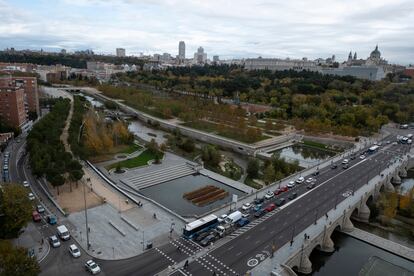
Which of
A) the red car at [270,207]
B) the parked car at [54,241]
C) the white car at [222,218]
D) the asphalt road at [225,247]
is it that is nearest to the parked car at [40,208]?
the asphalt road at [225,247]

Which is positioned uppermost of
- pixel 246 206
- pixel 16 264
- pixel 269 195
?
pixel 16 264

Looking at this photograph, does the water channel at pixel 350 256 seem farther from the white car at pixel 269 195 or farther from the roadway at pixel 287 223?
the white car at pixel 269 195

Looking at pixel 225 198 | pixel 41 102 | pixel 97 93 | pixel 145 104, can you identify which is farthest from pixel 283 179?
pixel 97 93

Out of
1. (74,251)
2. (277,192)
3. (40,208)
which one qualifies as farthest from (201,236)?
(40,208)

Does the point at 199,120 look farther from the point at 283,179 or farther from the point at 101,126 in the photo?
the point at 283,179

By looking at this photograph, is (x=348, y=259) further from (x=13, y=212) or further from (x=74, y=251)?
(x=13, y=212)
